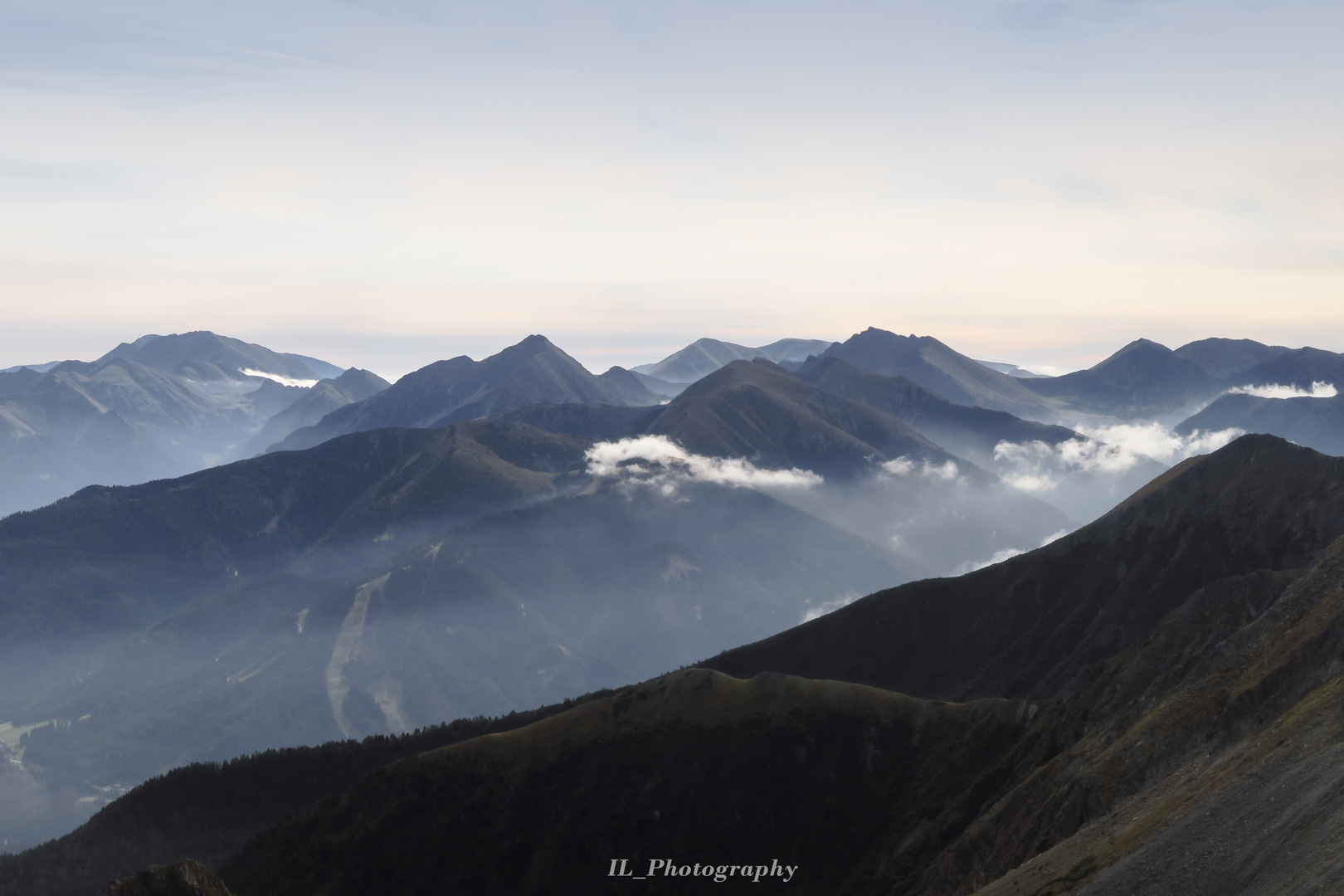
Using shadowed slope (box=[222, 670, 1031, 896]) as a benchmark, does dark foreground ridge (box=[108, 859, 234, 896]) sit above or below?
above

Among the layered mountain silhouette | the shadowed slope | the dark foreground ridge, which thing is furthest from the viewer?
the shadowed slope

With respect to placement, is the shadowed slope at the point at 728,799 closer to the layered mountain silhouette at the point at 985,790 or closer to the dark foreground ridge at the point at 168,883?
the layered mountain silhouette at the point at 985,790

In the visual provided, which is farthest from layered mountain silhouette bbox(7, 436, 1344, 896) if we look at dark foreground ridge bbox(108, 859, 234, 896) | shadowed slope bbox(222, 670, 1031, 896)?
dark foreground ridge bbox(108, 859, 234, 896)

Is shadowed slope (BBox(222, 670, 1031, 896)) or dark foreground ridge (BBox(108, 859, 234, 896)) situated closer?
dark foreground ridge (BBox(108, 859, 234, 896))

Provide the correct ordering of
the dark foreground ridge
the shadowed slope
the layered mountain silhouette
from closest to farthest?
the layered mountain silhouette, the dark foreground ridge, the shadowed slope

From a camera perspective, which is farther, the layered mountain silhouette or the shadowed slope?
the shadowed slope

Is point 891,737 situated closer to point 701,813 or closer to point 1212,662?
point 701,813

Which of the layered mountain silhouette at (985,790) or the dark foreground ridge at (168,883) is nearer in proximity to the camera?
the layered mountain silhouette at (985,790)

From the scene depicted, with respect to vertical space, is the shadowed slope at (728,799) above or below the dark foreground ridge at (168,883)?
below

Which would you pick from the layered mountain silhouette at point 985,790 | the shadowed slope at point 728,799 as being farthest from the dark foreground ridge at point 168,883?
the shadowed slope at point 728,799

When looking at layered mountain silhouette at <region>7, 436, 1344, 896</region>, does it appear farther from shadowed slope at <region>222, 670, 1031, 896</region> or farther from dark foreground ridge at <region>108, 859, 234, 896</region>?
dark foreground ridge at <region>108, 859, 234, 896</region>

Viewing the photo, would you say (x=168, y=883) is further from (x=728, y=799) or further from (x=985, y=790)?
(x=985, y=790)
